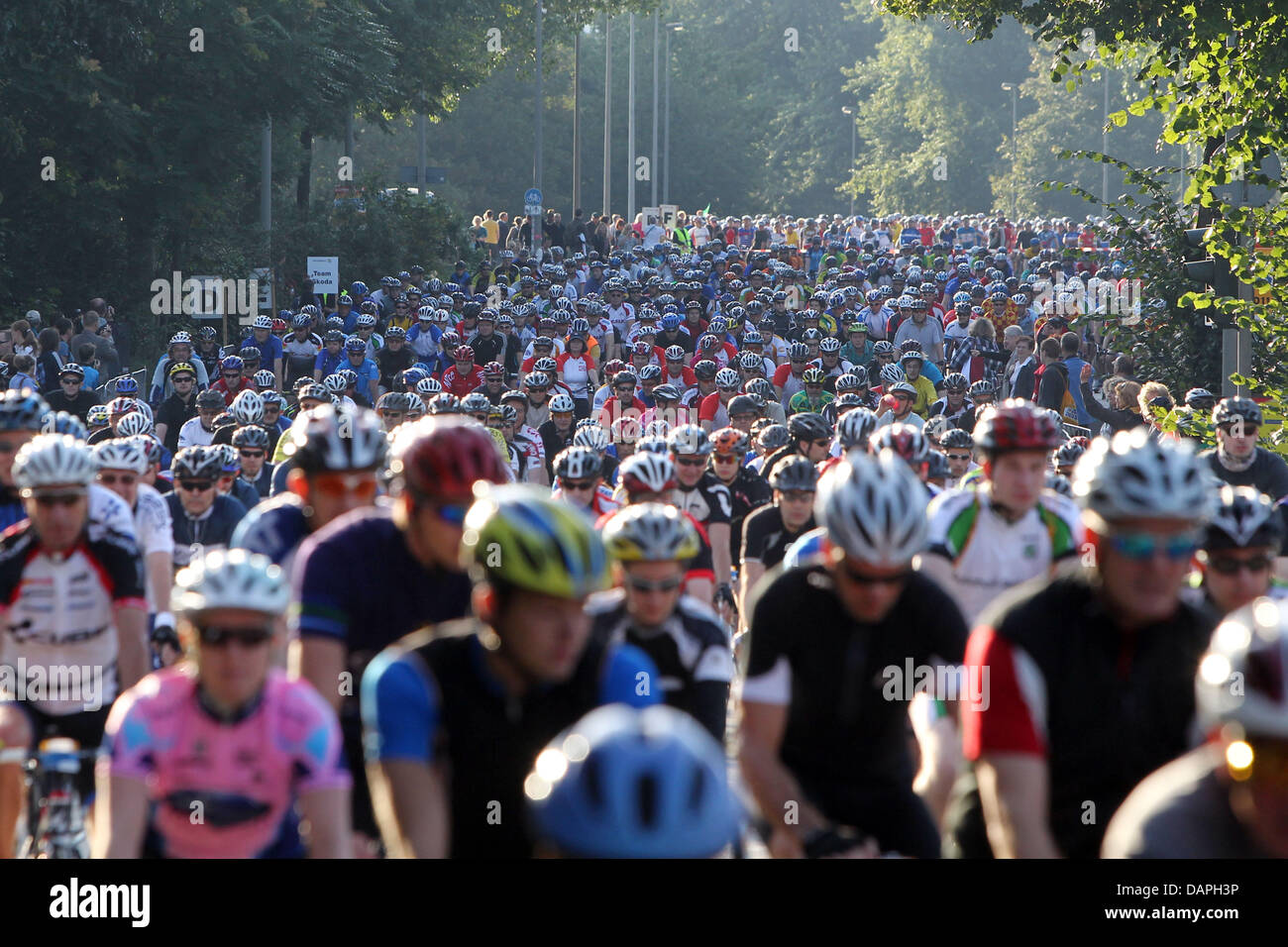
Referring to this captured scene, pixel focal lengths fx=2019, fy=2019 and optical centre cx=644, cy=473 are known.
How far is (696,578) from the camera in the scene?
9500mm

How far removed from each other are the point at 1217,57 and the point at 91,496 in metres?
11.2

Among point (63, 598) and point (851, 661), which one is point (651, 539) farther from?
point (63, 598)

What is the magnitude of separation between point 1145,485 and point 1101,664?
407 millimetres

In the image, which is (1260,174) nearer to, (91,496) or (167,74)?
(91,496)

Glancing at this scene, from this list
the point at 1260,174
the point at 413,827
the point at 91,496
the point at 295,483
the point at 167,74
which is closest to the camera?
the point at 413,827

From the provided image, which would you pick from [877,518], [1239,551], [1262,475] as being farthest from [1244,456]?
[877,518]

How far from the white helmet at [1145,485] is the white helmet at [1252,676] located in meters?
1.29

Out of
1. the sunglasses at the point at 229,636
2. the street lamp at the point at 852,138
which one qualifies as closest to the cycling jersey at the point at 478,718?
the sunglasses at the point at 229,636

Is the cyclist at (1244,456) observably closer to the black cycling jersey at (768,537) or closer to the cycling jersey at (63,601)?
the black cycling jersey at (768,537)

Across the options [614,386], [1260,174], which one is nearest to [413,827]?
[1260,174]

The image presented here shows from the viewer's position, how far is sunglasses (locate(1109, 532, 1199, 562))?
14.5 feet

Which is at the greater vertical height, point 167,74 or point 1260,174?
point 167,74

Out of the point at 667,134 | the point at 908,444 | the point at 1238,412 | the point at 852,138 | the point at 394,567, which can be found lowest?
the point at 394,567

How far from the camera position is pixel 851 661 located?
17.6ft
